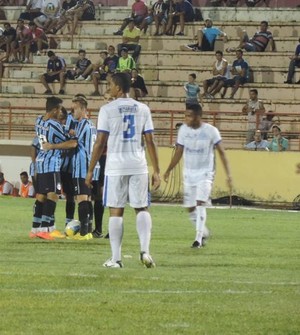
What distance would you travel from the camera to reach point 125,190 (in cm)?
1437

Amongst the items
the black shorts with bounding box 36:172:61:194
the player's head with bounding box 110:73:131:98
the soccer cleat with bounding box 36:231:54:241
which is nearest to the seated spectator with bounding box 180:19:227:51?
the black shorts with bounding box 36:172:61:194

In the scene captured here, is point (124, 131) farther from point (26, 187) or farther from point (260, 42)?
point (260, 42)

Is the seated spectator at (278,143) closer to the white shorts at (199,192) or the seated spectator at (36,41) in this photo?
the seated spectator at (36,41)

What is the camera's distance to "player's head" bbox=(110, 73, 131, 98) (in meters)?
14.3

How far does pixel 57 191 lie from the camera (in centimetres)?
1895

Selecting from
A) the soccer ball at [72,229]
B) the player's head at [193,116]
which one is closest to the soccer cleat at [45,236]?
the soccer ball at [72,229]

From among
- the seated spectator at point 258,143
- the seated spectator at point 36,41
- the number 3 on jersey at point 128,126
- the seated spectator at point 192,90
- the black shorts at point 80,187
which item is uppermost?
the seated spectator at point 36,41

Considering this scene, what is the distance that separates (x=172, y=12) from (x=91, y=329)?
31.9 metres

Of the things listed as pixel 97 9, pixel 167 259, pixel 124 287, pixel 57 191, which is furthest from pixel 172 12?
pixel 124 287

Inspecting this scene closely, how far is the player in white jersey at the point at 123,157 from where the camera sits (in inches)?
563

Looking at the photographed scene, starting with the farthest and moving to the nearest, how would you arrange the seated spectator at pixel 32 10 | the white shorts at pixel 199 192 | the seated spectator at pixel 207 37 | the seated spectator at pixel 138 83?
the seated spectator at pixel 32 10 → the seated spectator at pixel 207 37 → the seated spectator at pixel 138 83 → the white shorts at pixel 199 192

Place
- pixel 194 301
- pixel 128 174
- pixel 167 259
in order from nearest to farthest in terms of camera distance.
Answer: pixel 194 301 → pixel 128 174 → pixel 167 259

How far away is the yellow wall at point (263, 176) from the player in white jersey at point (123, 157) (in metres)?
19.8

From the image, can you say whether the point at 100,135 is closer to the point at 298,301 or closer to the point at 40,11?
the point at 298,301
